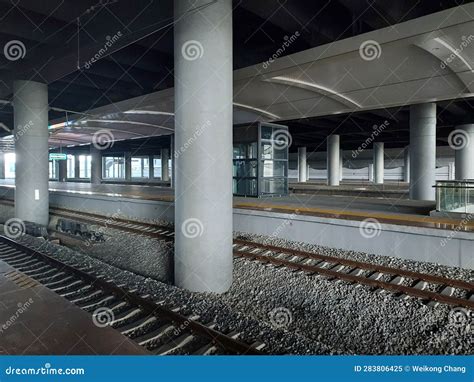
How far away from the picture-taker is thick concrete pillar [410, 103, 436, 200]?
16.5 metres

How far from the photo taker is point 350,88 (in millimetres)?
12836

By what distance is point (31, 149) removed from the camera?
12.5 m

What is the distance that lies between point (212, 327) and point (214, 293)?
5.91ft

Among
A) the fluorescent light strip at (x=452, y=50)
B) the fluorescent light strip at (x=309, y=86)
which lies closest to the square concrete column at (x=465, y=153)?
the fluorescent light strip at (x=309, y=86)

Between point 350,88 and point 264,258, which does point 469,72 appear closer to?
point 350,88

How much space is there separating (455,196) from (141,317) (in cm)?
832

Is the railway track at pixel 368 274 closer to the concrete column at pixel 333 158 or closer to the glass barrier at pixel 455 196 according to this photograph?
the glass barrier at pixel 455 196
